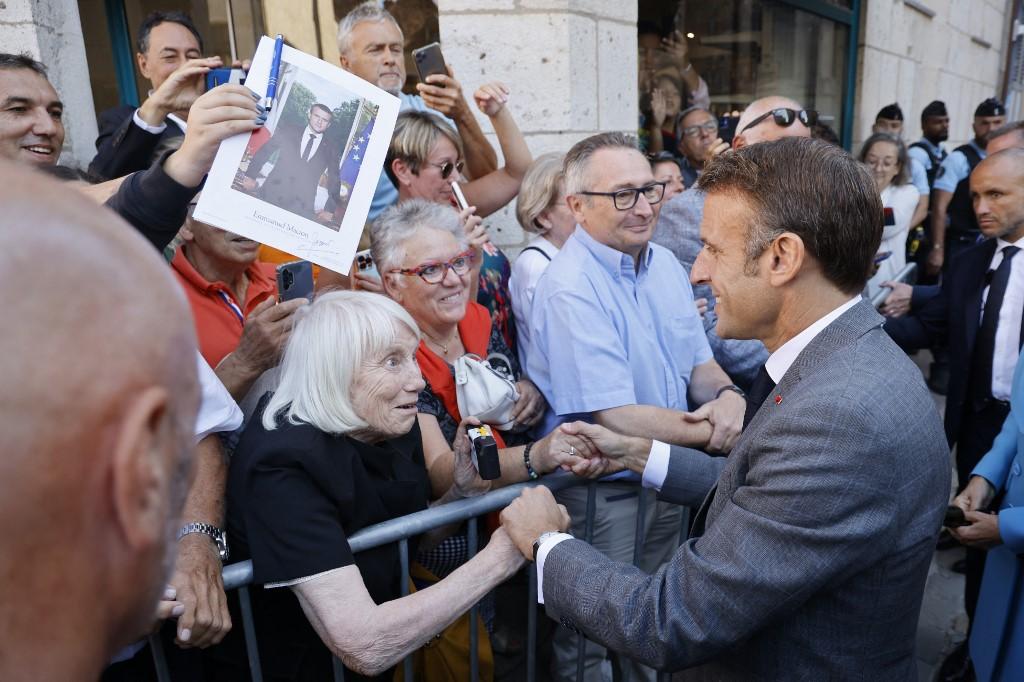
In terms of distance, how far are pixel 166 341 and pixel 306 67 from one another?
1577 mm

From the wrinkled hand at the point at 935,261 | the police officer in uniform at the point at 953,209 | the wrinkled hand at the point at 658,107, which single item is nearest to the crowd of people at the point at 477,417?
the wrinkled hand at the point at 658,107

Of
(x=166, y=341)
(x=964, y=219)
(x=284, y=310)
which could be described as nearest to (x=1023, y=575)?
(x=284, y=310)

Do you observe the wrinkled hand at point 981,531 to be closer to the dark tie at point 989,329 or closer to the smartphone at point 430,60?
the dark tie at point 989,329

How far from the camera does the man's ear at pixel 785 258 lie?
4.82ft

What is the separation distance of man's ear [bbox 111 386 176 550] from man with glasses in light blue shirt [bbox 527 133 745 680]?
1873 mm

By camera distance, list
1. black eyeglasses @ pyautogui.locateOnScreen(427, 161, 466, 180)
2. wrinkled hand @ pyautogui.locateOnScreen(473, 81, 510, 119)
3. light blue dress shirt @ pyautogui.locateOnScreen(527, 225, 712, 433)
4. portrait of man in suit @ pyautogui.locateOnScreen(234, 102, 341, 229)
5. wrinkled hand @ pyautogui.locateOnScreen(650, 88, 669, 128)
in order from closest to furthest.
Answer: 1. portrait of man in suit @ pyautogui.locateOnScreen(234, 102, 341, 229)
2. light blue dress shirt @ pyautogui.locateOnScreen(527, 225, 712, 433)
3. black eyeglasses @ pyautogui.locateOnScreen(427, 161, 466, 180)
4. wrinkled hand @ pyautogui.locateOnScreen(473, 81, 510, 119)
5. wrinkled hand @ pyautogui.locateOnScreen(650, 88, 669, 128)

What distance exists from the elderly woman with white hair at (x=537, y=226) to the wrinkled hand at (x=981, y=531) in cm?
168

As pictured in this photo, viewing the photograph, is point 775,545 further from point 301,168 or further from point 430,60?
point 430,60

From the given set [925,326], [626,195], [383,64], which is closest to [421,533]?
[626,195]

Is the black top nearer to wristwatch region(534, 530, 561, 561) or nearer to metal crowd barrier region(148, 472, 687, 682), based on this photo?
metal crowd barrier region(148, 472, 687, 682)

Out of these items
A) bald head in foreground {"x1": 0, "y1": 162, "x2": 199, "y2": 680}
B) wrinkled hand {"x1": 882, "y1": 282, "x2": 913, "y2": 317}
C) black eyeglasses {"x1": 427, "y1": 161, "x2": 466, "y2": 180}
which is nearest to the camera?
bald head in foreground {"x1": 0, "y1": 162, "x2": 199, "y2": 680}

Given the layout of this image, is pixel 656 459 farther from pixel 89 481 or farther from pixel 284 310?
pixel 89 481

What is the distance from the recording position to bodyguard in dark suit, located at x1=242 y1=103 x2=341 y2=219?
1.82 meters

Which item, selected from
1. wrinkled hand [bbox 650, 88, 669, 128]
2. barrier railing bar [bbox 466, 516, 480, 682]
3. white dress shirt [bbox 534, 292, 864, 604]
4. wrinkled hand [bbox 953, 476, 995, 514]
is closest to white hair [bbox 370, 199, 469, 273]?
barrier railing bar [bbox 466, 516, 480, 682]
